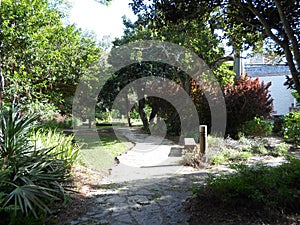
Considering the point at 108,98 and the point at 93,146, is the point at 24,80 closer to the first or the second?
the point at 93,146

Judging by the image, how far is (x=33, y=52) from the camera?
598 centimetres

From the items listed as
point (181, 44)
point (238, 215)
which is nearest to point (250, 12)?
point (238, 215)

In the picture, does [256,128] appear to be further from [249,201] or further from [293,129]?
[249,201]

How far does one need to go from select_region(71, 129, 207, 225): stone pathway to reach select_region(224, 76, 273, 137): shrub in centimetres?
416

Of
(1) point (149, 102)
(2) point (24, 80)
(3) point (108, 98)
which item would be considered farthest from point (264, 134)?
(2) point (24, 80)

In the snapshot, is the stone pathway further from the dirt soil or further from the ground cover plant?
the ground cover plant

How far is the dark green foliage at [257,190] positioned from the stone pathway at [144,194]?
0.50 meters

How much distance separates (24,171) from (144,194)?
5.69 feet

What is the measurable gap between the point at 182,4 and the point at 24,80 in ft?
12.2

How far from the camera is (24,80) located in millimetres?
5621

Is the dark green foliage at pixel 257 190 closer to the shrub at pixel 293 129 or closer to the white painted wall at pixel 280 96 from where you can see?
the shrub at pixel 293 129

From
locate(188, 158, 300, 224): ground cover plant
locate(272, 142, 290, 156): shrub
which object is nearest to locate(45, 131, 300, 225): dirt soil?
locate(188, 158, 300, 224): ground cover plant

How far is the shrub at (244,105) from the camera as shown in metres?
9.73

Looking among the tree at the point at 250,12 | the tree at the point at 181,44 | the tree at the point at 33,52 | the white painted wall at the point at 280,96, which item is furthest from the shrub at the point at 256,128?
the white painted wall at the point at 280,96
